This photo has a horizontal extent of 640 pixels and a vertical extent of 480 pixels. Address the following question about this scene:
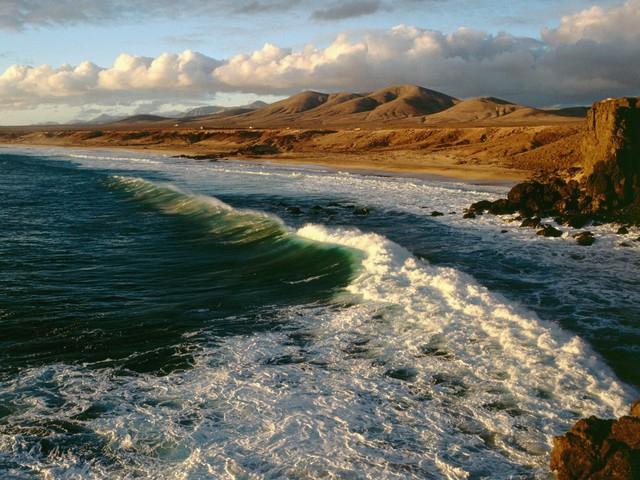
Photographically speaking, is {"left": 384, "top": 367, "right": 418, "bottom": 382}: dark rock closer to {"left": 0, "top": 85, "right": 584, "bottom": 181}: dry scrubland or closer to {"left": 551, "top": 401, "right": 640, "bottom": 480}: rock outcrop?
{"left": 551, "top": 401, "right": 640, "bottom": 480}: rock outcrop

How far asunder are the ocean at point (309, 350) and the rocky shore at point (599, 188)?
2052mm

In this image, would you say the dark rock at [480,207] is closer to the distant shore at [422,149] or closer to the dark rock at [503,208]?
the dark rock at [503,208]

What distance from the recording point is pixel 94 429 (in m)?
8.29

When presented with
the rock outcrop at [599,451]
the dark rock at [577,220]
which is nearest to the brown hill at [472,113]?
the dark rock at [577,220]

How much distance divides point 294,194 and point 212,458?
29.6m

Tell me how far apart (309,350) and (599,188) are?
65.1 ft

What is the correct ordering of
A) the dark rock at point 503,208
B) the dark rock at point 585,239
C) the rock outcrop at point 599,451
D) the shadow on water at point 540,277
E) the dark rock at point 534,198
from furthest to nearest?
the dark rock at point 503,208 → the dark rock at point 534,198 → the dark rock at point 585,239 → the shadow on water at point 540,277 → the rock outcrop at point 599,451

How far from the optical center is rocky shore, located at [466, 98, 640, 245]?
982 inches

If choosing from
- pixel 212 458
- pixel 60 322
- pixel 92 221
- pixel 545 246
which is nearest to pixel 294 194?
pixel 92 221

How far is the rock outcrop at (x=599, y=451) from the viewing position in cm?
643

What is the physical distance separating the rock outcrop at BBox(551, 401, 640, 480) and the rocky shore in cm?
1771

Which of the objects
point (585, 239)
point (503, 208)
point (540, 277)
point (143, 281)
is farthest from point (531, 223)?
point (143, 281)

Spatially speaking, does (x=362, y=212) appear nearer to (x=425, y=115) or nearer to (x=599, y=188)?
(x=599, y=188)

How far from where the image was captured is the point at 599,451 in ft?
22.0
